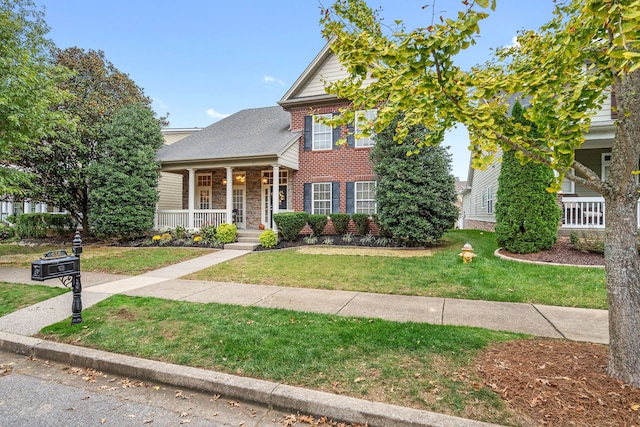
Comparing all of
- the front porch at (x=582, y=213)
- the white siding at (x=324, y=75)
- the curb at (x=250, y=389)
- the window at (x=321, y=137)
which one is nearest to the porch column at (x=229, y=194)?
the window at (x=321, y=137)

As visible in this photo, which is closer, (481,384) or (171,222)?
(481,384)

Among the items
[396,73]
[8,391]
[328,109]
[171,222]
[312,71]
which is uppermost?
[312,71]

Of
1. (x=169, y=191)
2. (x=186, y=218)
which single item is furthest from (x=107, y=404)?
(x=169, y=191)

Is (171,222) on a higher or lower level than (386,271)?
higher

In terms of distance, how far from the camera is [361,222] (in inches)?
486

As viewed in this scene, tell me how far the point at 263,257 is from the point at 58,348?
20.2 feet

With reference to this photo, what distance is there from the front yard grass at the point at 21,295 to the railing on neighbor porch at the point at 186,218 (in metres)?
6.98

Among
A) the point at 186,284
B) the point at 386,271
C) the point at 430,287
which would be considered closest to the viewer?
the point at 430,287

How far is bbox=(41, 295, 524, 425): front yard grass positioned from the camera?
8.68 feet

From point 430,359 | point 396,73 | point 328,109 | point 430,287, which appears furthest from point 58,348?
point 328,109

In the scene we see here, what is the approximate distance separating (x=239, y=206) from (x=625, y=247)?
1425cm

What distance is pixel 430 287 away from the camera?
20.1 feet

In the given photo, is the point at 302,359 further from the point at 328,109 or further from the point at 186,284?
the point at 328,109

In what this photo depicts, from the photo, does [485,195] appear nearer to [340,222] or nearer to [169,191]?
[340,222]
